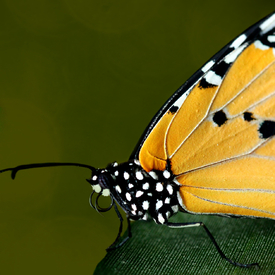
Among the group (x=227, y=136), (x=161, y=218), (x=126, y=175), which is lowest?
(x=161, y=218)

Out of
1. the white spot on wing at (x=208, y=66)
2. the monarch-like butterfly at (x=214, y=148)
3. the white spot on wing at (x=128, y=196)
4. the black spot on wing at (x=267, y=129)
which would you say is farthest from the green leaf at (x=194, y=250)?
the white spot on wing at (x=208, y=66)

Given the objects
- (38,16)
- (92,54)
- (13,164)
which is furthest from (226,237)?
(38,16)

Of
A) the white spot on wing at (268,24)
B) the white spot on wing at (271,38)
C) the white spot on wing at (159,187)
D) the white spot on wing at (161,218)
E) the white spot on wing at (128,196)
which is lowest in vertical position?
the white spot on wing at (161,218)

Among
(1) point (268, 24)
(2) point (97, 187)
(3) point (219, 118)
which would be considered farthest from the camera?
(2) point (97, 187)

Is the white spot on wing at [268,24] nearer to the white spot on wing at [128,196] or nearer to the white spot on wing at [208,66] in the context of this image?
the white spot on wing at [208,66]

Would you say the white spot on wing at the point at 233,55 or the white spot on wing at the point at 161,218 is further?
the white spot on wing at the point at 161,218

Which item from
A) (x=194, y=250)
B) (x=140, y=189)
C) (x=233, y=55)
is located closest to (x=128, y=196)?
(x=140, y=189)

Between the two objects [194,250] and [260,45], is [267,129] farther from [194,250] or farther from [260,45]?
[194,250]
